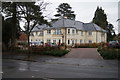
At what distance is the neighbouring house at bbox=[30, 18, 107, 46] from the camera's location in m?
38.5

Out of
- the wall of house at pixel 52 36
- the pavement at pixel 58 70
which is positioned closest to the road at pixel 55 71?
the pavement at pixel 58 70

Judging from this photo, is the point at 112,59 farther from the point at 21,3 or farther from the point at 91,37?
the point at 91,37

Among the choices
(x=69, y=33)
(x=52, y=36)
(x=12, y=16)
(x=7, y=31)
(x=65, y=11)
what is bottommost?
(x=52, y=36)

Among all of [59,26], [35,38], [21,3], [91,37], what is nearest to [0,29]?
[21,3]

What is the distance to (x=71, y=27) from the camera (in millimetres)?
38156

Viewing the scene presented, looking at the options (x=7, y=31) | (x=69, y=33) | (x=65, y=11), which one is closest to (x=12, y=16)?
(x=7, y=31)

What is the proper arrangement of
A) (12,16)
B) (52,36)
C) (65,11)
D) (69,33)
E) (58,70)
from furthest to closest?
(65,11) → (52,36) → (69,33) → (12,16) → (58,70)

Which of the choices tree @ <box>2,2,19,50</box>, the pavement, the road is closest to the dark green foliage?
tree @ <box>2,2,19,50</box>

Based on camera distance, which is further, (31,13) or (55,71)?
(31,13)

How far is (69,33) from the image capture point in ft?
126

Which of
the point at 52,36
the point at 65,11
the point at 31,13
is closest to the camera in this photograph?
the point at 31,13

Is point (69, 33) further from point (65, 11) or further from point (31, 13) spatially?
point (65, 11)

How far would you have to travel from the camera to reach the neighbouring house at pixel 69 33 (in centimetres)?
3852

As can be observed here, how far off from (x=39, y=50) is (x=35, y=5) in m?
6.84
